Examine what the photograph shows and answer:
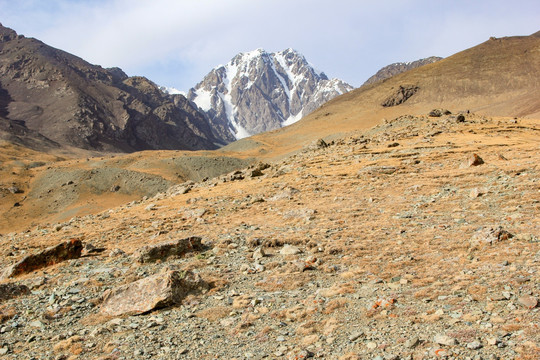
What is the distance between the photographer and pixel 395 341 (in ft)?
16.5

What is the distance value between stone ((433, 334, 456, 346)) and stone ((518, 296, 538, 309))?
1461 mm

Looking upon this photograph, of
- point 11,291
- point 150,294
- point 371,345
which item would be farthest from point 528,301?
point 11,291

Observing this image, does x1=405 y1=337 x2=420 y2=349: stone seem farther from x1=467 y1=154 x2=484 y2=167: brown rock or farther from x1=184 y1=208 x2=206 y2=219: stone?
x1=467 y1=154 x2=484 y2=167: brown rock

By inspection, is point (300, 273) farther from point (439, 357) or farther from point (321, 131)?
point (321, 131)

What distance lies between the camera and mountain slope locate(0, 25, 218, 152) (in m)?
120

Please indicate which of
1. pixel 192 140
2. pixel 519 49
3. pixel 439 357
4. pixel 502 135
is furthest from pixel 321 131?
pixel 192 140

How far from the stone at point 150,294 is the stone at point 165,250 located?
6.91 ft

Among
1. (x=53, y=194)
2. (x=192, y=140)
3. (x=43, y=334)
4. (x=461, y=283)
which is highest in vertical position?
(x=192, y=140)

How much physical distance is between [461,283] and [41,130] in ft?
436

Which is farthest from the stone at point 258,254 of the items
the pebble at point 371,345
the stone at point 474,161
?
the stone at point 474,161

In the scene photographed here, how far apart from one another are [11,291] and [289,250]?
6.53 meters

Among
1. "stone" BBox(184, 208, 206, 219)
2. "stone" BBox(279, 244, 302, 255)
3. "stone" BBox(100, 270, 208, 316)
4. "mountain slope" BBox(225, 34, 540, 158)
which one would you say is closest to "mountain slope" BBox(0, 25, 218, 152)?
"mountain slope" BBox(225, 34, 540, 158)

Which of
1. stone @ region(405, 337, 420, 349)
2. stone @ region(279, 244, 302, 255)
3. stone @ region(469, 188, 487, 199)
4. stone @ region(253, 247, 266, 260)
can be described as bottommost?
stone @ region(405, 337, 420, 349)

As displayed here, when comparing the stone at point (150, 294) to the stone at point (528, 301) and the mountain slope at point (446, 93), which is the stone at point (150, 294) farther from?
the mountain slope at point (446, 93)
